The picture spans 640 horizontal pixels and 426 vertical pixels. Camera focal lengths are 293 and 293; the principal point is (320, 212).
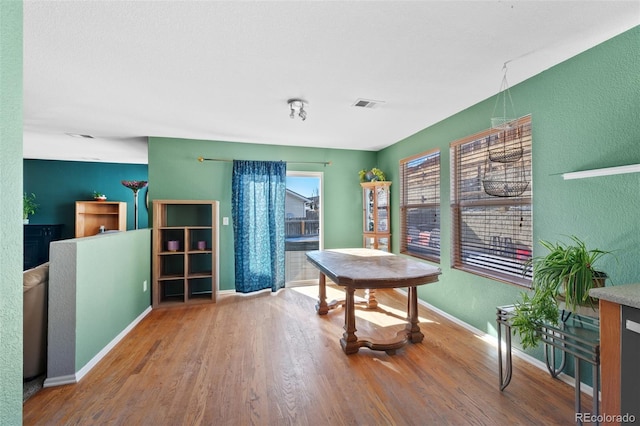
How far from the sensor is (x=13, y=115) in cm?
88

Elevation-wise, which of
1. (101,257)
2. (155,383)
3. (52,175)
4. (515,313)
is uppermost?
(52,175)

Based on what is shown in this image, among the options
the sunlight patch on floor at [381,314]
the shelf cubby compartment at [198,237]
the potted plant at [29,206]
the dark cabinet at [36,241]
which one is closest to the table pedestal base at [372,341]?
the sunlight patch on floor at [381,314]

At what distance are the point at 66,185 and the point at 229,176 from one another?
376cm

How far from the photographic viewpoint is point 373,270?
261 cm

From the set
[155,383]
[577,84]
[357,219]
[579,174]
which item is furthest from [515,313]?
[357,219]

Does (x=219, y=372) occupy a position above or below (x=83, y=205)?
below

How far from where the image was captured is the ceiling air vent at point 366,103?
2852 millimetres

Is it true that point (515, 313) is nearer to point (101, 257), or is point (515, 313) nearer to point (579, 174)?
point (579, 174)

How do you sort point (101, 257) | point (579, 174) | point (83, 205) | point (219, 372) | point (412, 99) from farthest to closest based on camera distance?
point (83, 205) < point (412, 99) < point (101, 257) < point (219, 372) < point (579, 174)

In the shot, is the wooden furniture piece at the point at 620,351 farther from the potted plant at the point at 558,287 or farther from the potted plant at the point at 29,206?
the potted plant at the point at 29,206

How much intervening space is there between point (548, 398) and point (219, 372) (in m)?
2.30

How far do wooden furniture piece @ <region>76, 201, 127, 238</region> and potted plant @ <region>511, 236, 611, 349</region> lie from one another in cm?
622

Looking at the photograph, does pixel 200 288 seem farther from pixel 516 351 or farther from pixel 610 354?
pixel 610 354

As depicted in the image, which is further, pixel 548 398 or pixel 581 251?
pixel 548 398
